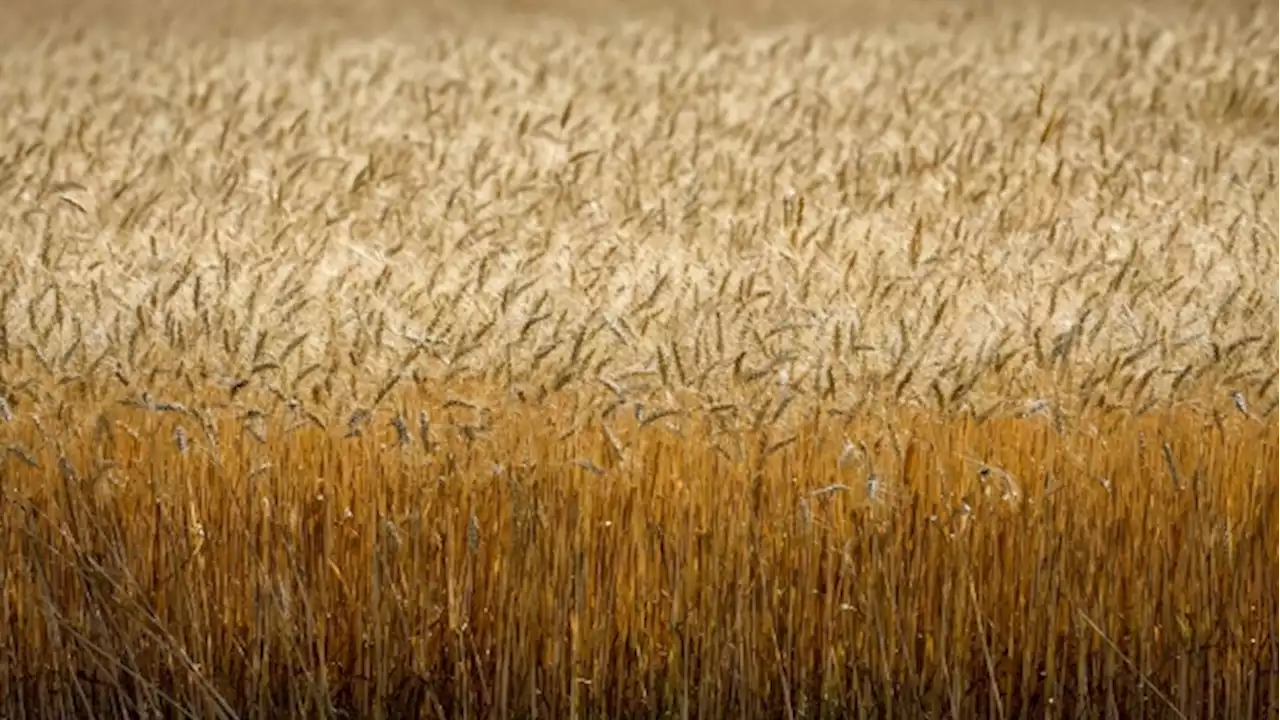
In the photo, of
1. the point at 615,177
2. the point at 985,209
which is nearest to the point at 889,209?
the point at 985,209

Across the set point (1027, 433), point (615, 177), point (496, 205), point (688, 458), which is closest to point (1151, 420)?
point (1027, 433)

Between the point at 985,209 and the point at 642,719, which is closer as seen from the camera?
the point at 642,719

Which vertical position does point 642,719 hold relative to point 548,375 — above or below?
below

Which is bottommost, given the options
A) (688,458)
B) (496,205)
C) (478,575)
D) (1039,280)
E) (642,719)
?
(642,719)

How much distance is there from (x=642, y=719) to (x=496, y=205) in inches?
130

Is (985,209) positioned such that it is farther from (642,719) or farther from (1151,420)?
(642,719)

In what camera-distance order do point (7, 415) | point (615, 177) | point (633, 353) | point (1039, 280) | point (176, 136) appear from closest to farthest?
point (7, 415), point (633, 353), point (1039, 280), point (615, 177), point (176, 136)

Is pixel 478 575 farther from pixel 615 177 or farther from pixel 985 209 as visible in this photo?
pixel 615 177

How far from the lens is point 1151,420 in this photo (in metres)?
3.48

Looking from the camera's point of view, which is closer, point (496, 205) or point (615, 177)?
point (496, 205)

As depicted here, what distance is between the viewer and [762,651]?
10.2 feet

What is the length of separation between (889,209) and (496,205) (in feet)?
4.32

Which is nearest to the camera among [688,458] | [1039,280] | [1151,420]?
[688,458]

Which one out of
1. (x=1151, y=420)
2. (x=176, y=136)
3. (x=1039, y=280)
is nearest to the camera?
(x=1151, y=420)
